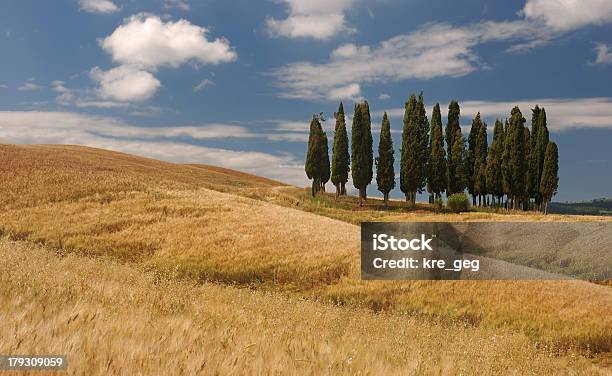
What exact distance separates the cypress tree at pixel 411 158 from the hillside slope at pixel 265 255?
4240cm

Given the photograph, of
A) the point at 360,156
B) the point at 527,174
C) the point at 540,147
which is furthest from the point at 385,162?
the point at 540,147

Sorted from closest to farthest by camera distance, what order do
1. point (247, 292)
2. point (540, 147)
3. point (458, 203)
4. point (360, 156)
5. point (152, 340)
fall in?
point (152, 340)
point (247, 292)
point (458, 203)
point (360, 156)
point (540, 147)

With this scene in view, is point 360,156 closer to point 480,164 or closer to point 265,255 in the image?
point 480,164

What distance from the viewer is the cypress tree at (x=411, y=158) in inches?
2776

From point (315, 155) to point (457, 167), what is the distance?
22293 mm

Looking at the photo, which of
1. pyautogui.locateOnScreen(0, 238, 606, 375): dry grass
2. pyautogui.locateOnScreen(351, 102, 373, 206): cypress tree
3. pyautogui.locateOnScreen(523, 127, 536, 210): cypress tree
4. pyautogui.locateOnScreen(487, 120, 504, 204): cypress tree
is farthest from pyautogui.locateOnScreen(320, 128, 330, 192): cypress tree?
pyautogui.locateOnScreen(0, 238, 606, 375): dry grass

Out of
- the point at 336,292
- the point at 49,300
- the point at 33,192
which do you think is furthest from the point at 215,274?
the point at 33,192

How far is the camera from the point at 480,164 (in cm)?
7769

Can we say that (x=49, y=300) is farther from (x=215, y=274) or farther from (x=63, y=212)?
(x=63, y=212)

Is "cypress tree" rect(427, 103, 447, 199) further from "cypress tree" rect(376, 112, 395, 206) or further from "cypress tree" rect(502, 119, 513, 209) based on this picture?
"cypress tree" rect(502, 119, 513, 209)

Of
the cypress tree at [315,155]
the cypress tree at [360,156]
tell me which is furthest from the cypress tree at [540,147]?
the cypress tree at [315,155]

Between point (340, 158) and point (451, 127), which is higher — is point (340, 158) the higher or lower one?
the lower one

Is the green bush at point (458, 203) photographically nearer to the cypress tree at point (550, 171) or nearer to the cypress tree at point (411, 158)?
the cypress tree at point (411, 158)

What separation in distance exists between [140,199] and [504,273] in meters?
22.5
